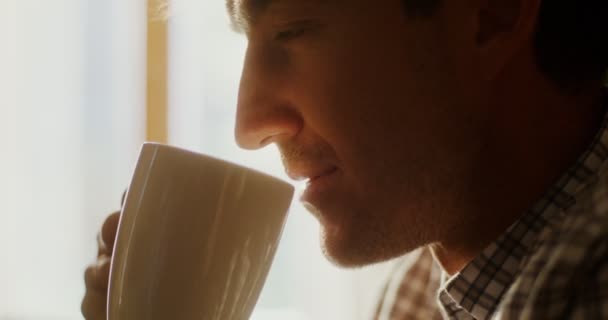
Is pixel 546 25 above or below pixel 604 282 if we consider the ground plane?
above

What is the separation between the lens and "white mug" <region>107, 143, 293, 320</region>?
0.59 meters

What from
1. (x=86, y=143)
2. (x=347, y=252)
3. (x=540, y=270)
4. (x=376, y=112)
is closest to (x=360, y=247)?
(x=347, y=252)

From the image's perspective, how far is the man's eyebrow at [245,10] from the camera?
804 millimetres

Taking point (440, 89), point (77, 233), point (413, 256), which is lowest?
point (77, 233)

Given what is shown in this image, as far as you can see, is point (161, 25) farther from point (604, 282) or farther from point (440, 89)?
Answer: point (604, 282)

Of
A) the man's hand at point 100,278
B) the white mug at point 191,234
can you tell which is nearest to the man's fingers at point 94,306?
the man's hand at point 100,278

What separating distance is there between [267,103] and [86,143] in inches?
40.4

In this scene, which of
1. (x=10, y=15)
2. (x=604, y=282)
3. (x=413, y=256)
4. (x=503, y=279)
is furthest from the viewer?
(x=10, y=15)

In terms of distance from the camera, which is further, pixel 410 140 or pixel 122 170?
pixel 122 170

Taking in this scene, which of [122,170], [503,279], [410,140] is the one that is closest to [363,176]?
[410,140]

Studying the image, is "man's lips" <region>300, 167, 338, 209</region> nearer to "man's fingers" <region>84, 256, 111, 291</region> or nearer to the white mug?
the white mug

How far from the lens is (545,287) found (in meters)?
0.53

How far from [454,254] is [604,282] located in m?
0.33


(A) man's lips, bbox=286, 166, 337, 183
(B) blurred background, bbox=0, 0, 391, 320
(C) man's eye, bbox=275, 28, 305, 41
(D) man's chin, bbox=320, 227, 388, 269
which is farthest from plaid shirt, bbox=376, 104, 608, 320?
(B) blurred background, bbox=0, 0, 391, 320
